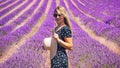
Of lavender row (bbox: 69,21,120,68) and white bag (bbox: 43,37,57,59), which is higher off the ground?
white bag (bbox: 43,37,57,59)

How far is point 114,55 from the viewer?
10156mm

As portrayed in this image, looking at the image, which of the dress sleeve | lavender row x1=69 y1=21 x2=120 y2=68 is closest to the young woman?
the dress sleeve

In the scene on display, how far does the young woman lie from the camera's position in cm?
570

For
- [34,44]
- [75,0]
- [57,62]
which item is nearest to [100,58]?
[34,44]

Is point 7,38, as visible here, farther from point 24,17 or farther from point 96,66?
point 24,17

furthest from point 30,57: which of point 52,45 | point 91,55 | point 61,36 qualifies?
point 61,36

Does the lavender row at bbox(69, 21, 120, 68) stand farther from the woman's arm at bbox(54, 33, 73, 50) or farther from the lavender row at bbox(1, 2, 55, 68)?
the woman's arm at bbox(54, 33, 73, 50)

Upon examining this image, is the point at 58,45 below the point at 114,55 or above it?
above

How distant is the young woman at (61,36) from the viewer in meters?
5.70

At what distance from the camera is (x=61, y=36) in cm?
582

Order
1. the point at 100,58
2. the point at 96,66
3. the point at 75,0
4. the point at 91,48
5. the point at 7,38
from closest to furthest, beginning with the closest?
the point at 96,66 → the point at 100,58 → the point at 91,48 → the point at 7,38 → the point at 75,0

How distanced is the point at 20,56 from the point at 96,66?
2.61 meters

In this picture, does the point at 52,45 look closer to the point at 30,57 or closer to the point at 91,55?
the point at 30,57

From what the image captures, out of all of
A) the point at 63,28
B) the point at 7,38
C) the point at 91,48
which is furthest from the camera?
the point at 7,38
